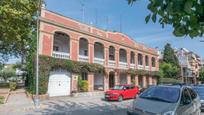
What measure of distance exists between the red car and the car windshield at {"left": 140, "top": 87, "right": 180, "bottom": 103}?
1325 cm

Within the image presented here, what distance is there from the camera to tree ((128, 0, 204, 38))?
422cm

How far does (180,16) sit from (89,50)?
2670cm

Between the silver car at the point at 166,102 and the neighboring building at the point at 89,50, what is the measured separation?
57.6 feet

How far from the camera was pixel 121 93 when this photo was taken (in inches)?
930

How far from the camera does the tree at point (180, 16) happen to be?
422 cm

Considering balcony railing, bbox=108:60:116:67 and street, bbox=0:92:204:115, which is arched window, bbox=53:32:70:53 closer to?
balcony railing, bbox=108:60:116:67

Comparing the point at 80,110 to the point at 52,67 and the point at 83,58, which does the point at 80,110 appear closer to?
the point at 52,67

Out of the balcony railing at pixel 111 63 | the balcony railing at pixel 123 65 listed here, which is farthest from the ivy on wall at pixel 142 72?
the balcony railing at pixel 111 63

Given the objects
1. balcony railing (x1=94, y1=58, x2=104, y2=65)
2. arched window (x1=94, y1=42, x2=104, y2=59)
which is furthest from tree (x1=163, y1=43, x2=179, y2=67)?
balcony railing (x1=94, y1=58, x2=104, y2=65)

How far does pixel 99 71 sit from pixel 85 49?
3.74 metres

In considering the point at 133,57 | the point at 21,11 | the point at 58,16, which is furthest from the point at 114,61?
the point at 21,11

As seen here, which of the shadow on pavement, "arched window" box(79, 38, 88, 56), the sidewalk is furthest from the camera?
"arched window" box(79, 38, 88, 56)

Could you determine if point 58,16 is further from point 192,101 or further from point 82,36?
point 192,101

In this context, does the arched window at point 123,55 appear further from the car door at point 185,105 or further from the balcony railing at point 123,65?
the car door at point 185,105
